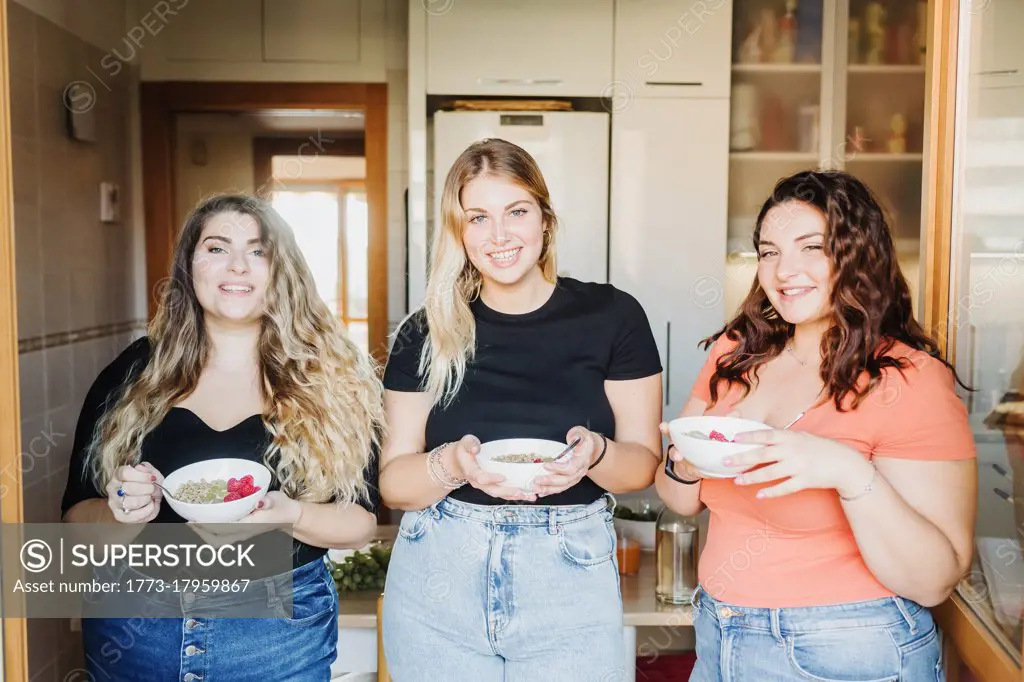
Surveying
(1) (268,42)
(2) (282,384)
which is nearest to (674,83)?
(1) (268,42)

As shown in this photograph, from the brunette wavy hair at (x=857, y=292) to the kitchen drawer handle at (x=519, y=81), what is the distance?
178 centimetres

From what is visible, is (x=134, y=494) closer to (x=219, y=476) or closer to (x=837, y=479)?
(x=219, y=476)

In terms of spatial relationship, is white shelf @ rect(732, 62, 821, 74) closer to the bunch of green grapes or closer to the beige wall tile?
the bunch of green grapes

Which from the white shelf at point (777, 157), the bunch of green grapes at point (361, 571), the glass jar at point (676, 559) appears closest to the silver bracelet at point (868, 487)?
the glass jar at point (676, 559)

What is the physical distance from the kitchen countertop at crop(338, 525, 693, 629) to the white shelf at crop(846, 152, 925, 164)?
70.4 inches

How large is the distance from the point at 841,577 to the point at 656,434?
0.36 m

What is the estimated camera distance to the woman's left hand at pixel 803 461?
3.21 feet

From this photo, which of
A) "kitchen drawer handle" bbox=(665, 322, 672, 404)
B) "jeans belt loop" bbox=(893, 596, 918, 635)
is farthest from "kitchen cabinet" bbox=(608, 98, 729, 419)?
"jeans belt loop" bbox=(893, 596, 918, 635)

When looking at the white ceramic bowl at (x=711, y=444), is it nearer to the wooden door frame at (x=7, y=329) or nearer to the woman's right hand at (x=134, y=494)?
the woman's right hand at (x=134, y=494)

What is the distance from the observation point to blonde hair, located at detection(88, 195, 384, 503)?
132cm

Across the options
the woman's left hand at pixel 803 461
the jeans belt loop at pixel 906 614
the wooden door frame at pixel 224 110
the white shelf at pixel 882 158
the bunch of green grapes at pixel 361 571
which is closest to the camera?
the woman's left hand at pixel 803 461

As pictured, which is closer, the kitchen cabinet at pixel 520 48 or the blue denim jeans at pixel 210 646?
the blue denim jeans at pixel 210 646

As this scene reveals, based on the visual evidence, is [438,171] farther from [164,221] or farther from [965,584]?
[965,584]

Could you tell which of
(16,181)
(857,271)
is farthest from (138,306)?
(857,271)
